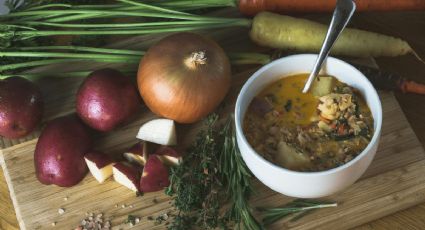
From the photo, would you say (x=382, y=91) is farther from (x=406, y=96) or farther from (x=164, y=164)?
(x=164, y=164)

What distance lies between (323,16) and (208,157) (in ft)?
2.32

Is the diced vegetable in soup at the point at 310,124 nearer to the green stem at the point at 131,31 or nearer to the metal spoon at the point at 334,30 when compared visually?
the metal spoon at the point at 334,30

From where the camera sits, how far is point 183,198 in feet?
4.80

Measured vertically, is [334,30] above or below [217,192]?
above

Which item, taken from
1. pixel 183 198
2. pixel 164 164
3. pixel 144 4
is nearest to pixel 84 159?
pixel 164 164

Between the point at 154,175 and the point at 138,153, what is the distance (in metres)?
0.10

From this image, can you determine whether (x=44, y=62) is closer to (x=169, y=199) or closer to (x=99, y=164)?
(x=99, y=164)

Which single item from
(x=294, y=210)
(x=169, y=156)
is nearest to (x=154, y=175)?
(x=169, y=156)

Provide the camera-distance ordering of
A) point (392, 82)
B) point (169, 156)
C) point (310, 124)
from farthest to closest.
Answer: point (392, 82) < point (169, 156) < point (310, 124)

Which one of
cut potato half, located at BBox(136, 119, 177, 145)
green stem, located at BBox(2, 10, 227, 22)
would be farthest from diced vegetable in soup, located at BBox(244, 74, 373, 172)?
green stem, located at BBox(2, 10, 227, 22)

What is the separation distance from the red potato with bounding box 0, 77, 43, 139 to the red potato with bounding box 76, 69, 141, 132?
13cm

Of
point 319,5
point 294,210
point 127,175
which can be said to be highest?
point 319,5

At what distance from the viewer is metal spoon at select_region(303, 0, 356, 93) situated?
1.50 metres

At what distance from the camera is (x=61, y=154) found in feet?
5.22
